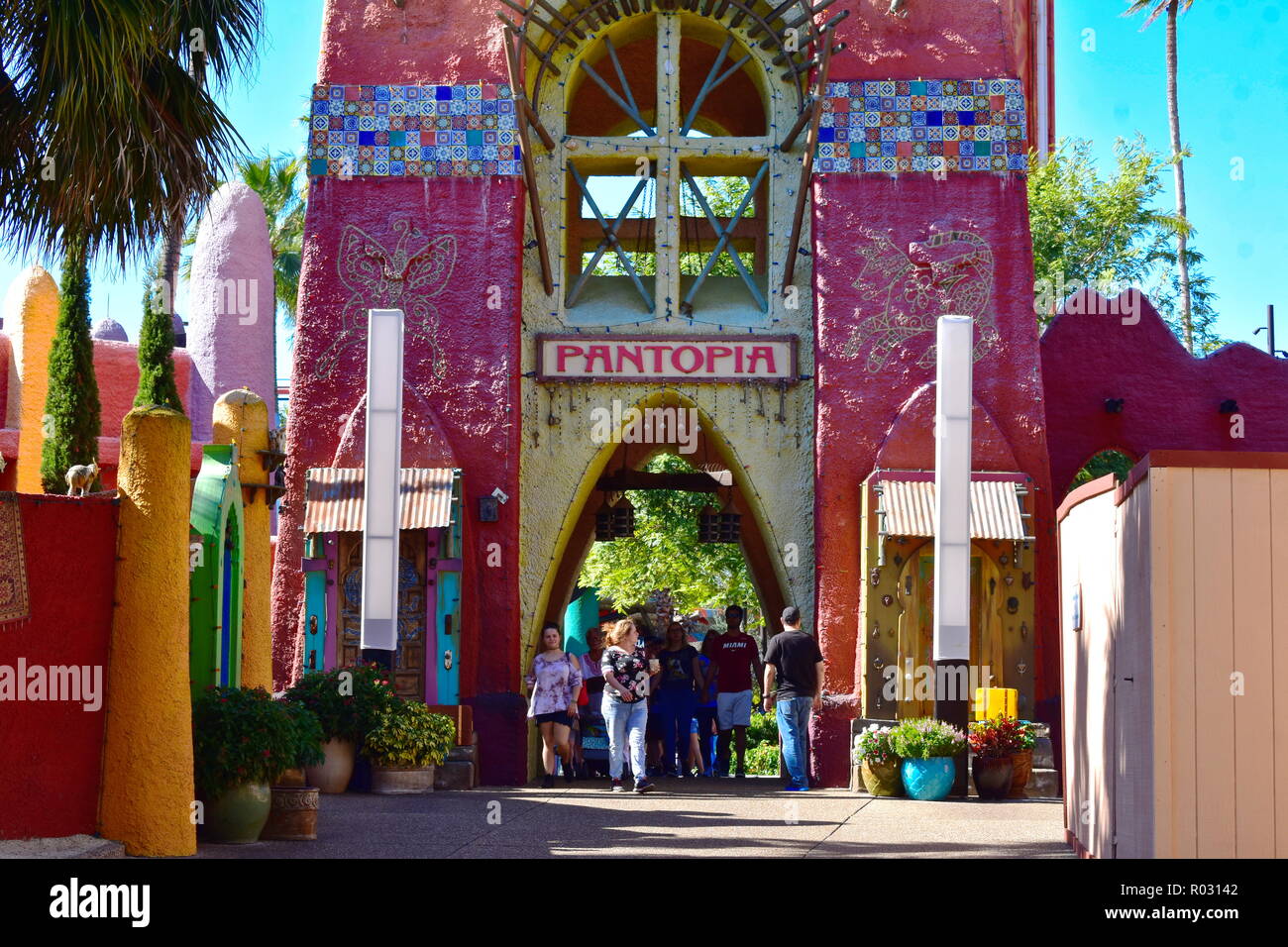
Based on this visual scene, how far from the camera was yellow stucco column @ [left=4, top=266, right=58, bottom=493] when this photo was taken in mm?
22281

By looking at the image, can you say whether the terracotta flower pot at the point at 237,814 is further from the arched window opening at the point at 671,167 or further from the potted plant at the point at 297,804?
the arched window opening at the point at 671,167

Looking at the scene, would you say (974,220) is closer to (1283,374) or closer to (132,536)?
(1283,374)

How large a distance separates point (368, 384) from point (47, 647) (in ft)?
19.9

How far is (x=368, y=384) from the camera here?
50.2 ft

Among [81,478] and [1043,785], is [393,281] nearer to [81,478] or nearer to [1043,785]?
[81,478]

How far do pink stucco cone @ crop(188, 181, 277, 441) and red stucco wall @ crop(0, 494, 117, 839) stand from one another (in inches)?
678

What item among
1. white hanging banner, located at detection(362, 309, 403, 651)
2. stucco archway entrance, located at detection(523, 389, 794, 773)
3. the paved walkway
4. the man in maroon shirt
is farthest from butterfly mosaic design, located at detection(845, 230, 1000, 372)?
white hanging banner, located at detection(362, 309, 403, 651)

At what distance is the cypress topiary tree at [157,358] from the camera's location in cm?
2075

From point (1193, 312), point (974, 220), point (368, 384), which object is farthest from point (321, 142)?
point (1193, 312)

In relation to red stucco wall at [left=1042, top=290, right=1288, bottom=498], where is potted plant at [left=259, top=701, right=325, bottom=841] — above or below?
below

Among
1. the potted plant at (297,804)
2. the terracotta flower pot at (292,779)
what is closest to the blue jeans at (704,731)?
the terracotta flower pot at (292,779)

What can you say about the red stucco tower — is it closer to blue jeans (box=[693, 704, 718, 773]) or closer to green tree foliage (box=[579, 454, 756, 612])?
blue jeans (box=[693, 704, 718, 773])

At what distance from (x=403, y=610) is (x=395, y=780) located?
246cm

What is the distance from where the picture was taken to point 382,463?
15.3 meters
